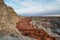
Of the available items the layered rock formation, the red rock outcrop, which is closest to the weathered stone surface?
the layered rock formation

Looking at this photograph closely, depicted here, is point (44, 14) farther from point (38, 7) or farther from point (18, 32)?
point (18, 32)

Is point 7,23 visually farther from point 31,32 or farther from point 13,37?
point 31,32

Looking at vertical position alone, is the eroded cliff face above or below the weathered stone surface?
above

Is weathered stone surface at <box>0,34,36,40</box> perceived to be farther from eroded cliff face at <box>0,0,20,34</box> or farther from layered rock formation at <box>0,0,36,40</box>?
eroded cliff face at <box>0,0,20,34</box>

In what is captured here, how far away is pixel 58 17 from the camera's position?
8.56 meters

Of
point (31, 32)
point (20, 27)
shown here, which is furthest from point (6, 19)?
point (31, 32)

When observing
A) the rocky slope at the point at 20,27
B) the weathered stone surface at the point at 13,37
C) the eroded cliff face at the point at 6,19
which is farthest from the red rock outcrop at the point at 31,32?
the eroded cliff face at the point at 6,19

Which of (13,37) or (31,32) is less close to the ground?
(31,32)

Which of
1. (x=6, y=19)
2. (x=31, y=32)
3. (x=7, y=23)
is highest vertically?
(x=6, y=19)

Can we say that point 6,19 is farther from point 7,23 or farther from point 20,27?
point 20,27

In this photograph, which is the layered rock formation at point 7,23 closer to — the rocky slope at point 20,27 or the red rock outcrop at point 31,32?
the rocky slope at point 20,27

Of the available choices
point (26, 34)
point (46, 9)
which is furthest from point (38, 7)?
point (26, 34)

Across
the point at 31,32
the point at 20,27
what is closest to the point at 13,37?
the point at 20,27

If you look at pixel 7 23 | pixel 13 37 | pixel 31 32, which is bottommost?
pixel 13 37
